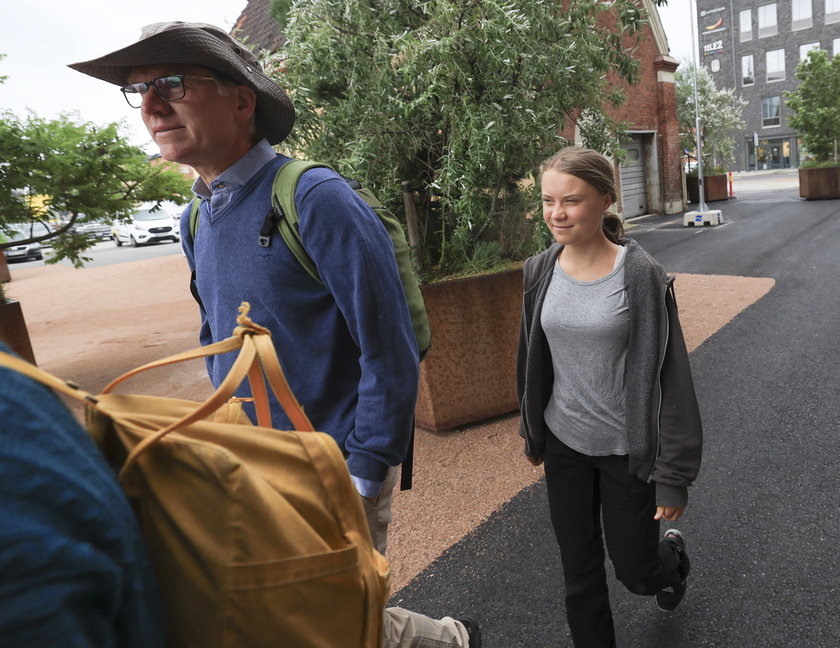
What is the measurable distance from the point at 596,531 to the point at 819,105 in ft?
83.1

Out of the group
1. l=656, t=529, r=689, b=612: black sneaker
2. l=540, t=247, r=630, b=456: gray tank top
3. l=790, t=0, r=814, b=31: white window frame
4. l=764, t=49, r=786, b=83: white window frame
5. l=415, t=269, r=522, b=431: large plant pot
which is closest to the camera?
l=540, t=247, r=630, b=456: gray tank top

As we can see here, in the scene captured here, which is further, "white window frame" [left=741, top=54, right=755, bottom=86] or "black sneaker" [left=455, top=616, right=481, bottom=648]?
"white window frame" [left=741, top=54, right=755, bottom=86]

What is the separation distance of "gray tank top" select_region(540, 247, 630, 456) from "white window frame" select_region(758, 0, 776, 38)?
189 feet

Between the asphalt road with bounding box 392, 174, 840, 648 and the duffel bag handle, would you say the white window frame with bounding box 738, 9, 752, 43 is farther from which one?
the duffel bag handle

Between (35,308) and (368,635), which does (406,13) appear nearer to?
(368,635)

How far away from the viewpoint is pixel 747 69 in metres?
50.9

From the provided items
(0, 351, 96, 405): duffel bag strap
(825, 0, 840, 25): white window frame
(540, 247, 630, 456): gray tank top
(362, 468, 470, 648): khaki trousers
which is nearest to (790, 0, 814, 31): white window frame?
(825, 0, 840, 25): white window frame

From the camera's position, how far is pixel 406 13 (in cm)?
464

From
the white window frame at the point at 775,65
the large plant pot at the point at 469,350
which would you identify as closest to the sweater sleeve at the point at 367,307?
the large plant pot at the point at 469,350

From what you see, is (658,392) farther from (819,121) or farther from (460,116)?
(819,121)

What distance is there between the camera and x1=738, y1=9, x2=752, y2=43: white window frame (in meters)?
50.1

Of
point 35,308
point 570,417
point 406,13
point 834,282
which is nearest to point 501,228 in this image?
point 406,13

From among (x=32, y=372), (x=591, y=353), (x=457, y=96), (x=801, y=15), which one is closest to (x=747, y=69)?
(x=801, y=15)

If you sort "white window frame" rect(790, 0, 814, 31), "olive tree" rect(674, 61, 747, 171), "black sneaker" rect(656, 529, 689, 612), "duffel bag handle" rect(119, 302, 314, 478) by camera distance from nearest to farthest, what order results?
"duffel bag handle" rect(119, 302, 314, 478)
"black sneaker" rect(656, 529, 689, 612)
"olive tree" rect(674, 61, 747, 171)
"white window frame" rect(790, 0, 814, 31)
